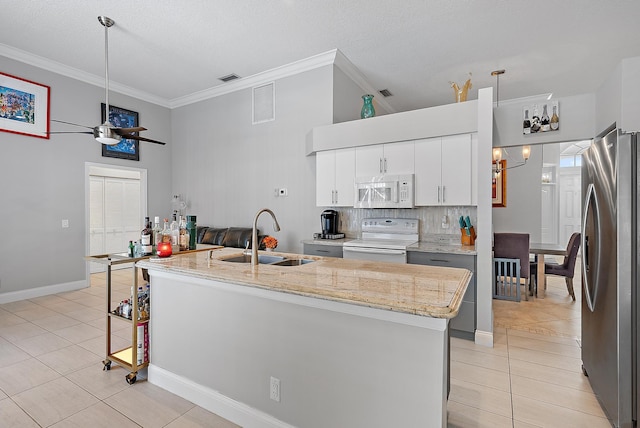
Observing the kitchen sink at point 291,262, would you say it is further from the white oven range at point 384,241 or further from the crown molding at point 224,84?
the crown molding at point 224,84

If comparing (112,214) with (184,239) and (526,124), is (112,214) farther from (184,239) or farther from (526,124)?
(526,124)

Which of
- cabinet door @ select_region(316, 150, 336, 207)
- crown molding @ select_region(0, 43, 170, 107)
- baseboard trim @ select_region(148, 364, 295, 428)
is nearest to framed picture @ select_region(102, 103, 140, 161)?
crown molding @ select_region(0, 43, 170, 107)

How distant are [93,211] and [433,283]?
714 cm

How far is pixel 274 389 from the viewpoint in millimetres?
1751

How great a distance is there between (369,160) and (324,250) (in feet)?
4.21

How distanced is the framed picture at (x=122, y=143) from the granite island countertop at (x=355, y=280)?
409 cm

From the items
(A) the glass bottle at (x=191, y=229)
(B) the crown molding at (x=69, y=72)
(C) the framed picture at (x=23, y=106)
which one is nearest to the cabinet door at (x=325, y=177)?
(A) the glass bottle at (x=191, y=229)

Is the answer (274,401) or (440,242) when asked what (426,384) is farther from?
(440,242)

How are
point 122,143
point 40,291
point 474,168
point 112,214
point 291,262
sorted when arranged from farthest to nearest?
point 112,214 < point 122,143 < point 40,291 < point 474,168 < point 291,262

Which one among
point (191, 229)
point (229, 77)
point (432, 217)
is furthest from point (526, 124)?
point (229, 77)

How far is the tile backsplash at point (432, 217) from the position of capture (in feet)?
12.6

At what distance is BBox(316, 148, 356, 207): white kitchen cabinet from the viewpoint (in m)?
4.18

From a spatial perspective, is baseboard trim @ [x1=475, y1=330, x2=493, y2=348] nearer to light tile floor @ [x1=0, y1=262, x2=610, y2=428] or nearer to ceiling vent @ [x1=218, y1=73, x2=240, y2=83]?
light tile floor @ [x1=0, y1=262, x2=610, y2=428]

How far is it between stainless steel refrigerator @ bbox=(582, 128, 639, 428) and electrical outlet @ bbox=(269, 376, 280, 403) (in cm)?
196
